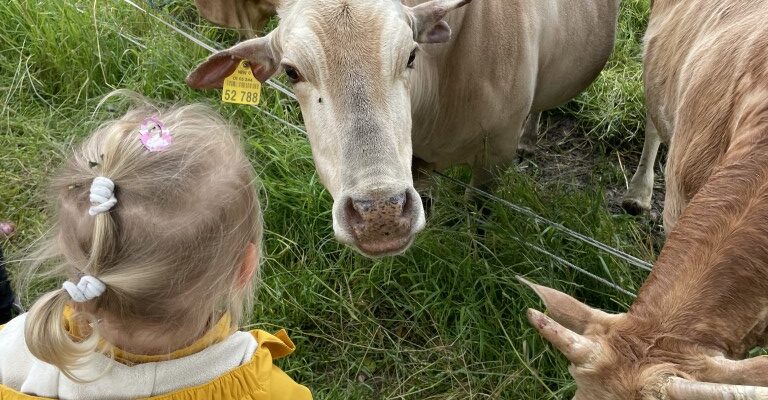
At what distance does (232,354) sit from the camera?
172 centimetres

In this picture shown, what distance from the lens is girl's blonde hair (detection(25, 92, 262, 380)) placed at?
156 cm

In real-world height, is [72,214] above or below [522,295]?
above

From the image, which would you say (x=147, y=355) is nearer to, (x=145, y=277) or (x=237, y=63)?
(x=145, y=277)

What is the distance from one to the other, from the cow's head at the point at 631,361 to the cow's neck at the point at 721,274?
0.05m

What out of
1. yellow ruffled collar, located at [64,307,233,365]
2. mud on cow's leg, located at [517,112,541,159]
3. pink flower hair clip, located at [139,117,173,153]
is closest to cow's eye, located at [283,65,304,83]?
pink flower hair clip, located at [139,117,173,153]

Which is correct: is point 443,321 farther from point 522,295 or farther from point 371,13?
point 371,13

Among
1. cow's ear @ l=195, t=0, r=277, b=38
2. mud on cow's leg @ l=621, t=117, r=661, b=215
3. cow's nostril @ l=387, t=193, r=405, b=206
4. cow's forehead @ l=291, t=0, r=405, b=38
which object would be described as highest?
cow's forehead @ l=291, t=0, r=405, b=38

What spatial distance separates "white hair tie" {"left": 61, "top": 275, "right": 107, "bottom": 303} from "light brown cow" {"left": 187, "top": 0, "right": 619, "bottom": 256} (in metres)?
0.97

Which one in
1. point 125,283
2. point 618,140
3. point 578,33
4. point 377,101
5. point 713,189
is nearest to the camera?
point 125,283

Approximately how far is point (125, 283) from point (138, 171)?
234 mm

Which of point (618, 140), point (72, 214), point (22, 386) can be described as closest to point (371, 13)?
point (72, 214)

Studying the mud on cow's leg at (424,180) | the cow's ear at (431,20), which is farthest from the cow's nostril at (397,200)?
the mud on cow's leg at (424,180)

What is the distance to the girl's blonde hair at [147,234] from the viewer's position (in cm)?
156

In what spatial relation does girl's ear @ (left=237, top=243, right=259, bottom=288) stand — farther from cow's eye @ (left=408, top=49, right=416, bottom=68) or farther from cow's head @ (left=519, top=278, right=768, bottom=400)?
cow's eye @ (left=408, top=49, right=416, bottom=68)
